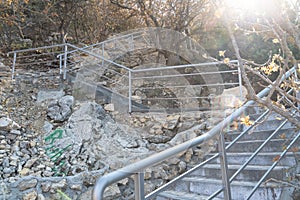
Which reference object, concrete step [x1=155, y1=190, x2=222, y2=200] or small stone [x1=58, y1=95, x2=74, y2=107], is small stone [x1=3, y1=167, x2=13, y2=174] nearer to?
small stone [x1=58, y1=95, x2=74, y2=107]

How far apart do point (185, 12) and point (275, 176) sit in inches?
153

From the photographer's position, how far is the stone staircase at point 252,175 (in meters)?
1.50

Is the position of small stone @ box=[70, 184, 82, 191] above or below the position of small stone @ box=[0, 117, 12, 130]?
below

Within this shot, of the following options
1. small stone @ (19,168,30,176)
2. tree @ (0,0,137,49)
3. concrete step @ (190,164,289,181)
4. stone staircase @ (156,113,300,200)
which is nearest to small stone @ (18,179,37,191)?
small stone @ (19,168,30,176)

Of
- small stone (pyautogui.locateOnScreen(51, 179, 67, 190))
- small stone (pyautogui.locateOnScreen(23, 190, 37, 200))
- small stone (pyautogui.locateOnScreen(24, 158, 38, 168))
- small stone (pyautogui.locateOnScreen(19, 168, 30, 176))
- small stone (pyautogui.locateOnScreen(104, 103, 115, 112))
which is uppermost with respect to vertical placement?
small stone (pyautogui.locateOnScreen(104, 103, 115, 112))

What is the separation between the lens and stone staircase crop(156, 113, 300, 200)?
150 cm

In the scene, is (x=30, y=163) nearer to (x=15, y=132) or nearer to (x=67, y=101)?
(x=15, y=132)

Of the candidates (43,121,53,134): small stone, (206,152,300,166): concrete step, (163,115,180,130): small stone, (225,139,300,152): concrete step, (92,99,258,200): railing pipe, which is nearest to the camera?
(92,99,258,200): railing pipe

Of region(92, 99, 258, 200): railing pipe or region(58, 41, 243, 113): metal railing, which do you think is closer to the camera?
region(92, 99, 258, 200): railing pipe

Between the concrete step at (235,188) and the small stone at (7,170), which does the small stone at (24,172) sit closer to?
the small stone at (7,170)

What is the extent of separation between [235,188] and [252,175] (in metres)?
0.18

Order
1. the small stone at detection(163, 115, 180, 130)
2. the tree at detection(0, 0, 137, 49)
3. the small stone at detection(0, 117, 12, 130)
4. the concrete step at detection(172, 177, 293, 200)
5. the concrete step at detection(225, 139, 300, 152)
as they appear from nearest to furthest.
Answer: the concrete step at detection(172, 177, 293, 200) → the concrete step at detection(225, 139, 300, 152) → the small stone at detection(0, 117, 12, 130) → the small stone at detection(163, 115, 180, 130) → the tree at detection(0, 0, 137, 49)

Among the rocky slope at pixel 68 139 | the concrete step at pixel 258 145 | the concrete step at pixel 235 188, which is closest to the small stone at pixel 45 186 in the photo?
the rocky slope at pixel 68 139

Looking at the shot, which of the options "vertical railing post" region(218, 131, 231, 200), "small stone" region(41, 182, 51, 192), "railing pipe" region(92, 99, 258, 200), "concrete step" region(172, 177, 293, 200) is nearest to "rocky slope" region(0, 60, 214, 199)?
"small stone" region(41, 182, 51, 192)
